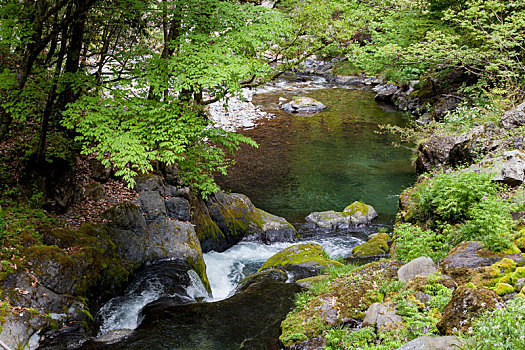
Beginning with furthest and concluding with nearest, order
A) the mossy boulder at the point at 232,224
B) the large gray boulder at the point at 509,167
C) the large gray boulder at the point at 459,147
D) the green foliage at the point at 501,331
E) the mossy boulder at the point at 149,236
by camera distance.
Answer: the mossy boulder at the point at 232,224, the large gray boulder at the point at 459,147, the mossy boulder at the point at 149,236, the large gray boulder at the point at 509,167, the green foliage at the point at 501,331

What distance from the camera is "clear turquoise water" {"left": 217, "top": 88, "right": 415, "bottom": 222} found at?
52.0ft

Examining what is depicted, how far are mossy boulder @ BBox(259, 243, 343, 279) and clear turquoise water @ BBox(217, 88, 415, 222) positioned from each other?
371 cm

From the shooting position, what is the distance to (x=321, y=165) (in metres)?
19.0

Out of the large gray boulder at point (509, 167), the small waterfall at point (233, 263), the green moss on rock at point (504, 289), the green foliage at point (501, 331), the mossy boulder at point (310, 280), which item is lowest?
the small waterfall at point (233, 263)

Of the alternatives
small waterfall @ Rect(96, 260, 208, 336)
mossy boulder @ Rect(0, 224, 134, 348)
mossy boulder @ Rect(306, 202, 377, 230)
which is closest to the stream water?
small waterfall @ Rect(96, 260, 208, 336)

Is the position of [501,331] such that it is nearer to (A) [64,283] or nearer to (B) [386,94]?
(A) [64,283]

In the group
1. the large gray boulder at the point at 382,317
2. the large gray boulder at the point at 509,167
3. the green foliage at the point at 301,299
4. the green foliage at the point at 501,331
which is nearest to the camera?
the green foliage at the point at 501,331

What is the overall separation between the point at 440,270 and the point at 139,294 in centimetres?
598

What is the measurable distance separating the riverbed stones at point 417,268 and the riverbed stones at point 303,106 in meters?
23.0

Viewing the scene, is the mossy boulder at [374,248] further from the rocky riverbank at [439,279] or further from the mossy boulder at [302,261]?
the rocky riverbank at [439,279]

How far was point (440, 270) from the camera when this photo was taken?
235 inches

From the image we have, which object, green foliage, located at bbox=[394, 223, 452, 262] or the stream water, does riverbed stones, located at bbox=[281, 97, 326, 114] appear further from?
green foliage, located at bbox=[394, 223, 452, 262]

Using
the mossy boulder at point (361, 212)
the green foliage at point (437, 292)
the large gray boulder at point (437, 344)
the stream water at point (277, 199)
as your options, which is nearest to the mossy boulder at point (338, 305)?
the stream water at point (277, 199)

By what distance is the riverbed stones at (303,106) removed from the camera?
94.3ft
